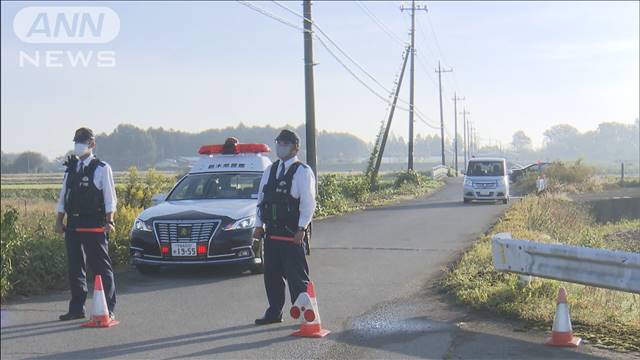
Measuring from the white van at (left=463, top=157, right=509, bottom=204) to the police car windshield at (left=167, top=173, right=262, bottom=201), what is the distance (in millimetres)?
17367

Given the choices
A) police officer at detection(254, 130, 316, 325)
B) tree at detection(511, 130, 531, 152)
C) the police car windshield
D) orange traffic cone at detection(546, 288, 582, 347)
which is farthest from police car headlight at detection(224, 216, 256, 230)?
tree at detection(511, 130, 531, 152)

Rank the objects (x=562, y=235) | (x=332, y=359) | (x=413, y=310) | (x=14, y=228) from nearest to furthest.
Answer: (x=332, y=359) → (x=413, y=310) → (x=14, y=228) → (x=562, y=235)

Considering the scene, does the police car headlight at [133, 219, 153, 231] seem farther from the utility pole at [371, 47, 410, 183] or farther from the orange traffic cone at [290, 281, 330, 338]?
the utility pole at [371, 47, 410, 183]

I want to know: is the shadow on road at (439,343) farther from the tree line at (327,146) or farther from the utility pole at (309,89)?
the utility pole at (309,89)

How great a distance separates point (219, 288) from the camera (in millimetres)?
9273

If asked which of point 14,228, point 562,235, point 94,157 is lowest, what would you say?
point 562,235

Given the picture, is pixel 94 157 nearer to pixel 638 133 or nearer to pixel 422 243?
pixel 422 243

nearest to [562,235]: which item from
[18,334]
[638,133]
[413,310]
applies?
[413,310]

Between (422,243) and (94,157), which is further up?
(94,157)

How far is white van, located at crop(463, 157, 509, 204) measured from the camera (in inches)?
1072

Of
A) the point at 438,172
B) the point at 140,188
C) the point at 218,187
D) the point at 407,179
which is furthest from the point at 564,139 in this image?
the point at 218,187

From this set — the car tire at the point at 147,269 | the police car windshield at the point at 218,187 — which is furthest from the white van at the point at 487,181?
the car tire at the point at 147,269

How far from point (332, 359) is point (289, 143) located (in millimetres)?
2281

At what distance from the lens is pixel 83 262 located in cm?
755
